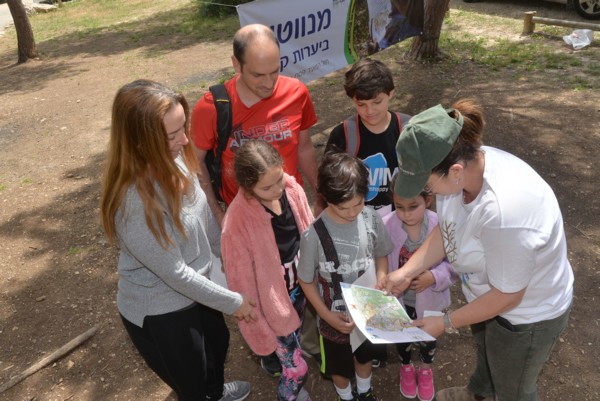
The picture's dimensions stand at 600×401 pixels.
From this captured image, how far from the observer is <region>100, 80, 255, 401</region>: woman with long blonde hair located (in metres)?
2.07

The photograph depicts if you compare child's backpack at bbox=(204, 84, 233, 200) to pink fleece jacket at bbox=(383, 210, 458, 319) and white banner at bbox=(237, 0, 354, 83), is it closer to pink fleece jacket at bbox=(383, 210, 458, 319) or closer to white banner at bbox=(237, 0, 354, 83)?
pink fleece jacket at bbox=(383, 210, 458, 319)

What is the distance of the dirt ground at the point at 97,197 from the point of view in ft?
11.6

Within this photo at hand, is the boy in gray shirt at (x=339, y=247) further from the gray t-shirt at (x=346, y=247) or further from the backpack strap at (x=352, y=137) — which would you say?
the backpack strap at (x=352, y=137)

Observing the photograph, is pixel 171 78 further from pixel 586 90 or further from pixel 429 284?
pixel 429 284

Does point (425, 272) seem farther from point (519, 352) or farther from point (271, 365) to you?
point (271, 365)

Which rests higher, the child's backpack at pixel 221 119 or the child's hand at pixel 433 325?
the child's backpack at pixel 221 119

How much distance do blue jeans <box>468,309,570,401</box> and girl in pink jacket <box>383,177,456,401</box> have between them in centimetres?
41

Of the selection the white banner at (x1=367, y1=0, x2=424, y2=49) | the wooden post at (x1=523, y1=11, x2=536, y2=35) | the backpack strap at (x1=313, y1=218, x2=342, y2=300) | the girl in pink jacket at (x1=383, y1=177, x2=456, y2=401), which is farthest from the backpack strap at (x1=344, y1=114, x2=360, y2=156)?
the wooden post at (x1=523, y1=11, x2=536, y2=35)

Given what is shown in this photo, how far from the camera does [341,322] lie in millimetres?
2709

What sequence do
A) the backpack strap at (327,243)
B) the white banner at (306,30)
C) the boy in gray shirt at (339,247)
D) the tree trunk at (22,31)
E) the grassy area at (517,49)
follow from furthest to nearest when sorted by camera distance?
the tree trunk at (22,31) → the grassy area at (517,49) → the white banner at (306,30) → the backpack strap at (327,243) → the boy in gray shirt at (339,247)

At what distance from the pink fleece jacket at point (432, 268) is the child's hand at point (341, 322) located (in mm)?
437

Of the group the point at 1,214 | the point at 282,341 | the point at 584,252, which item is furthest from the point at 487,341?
the point at 1,214

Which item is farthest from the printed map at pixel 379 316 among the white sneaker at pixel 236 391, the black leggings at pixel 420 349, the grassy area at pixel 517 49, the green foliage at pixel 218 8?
the green foliage at pixel 218 8

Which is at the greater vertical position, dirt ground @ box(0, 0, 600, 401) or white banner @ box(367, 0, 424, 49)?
white banner @ box(367, 0, 424, 49)
